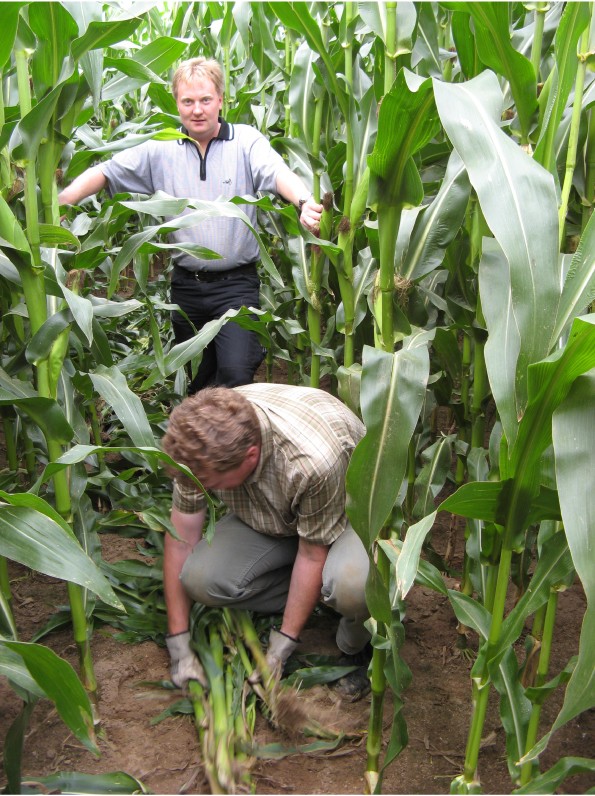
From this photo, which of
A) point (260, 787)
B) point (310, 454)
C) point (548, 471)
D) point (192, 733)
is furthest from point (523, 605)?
point (192, 733)

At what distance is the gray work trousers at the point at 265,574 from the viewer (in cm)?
229

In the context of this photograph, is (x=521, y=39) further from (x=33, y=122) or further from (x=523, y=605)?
(x=523, y=605)

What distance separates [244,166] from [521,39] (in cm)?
139

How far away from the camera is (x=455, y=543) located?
10.0 feet

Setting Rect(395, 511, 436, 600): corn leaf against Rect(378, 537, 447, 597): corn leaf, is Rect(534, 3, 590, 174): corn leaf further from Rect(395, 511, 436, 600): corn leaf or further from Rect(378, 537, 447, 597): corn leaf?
Rect(378, 537, 447, 597): corn leaf

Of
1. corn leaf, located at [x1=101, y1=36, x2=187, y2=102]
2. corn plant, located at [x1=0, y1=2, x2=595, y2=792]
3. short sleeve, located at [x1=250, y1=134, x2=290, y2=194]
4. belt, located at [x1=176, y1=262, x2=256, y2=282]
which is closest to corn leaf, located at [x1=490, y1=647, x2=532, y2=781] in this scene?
corn plant, located at [x1=0, y1=2, x2=595, y2=792]

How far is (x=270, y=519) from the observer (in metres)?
2.49

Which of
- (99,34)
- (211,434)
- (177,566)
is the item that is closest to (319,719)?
(177,566)

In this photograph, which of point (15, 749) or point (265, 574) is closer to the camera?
point (15, 749)

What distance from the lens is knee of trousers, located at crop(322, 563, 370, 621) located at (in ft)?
7.43

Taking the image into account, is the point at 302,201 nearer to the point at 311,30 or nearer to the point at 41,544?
the point at 311,30

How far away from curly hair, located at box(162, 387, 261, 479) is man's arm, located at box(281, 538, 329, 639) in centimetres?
43

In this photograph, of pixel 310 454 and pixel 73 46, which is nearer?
pixel 73 46

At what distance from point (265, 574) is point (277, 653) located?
11.4 inches
